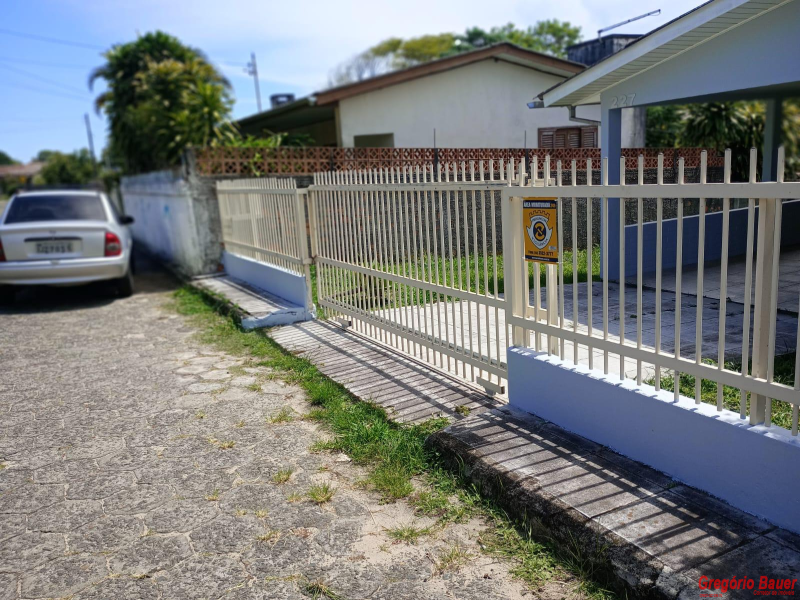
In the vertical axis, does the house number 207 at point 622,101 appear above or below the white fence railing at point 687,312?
above

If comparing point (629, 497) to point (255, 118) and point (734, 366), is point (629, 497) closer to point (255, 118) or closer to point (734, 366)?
point (734, 366)

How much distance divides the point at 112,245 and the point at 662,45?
7682 millimetres

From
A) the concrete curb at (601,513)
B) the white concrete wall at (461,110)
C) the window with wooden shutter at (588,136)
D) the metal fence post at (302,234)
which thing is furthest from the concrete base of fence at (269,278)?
the window with wooden shutter at (588,136)

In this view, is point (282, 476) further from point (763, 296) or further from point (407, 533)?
point (763, 296)

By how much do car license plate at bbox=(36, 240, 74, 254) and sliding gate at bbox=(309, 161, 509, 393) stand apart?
13.0 ft

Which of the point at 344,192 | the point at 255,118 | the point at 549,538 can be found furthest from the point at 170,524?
the point at 255,118

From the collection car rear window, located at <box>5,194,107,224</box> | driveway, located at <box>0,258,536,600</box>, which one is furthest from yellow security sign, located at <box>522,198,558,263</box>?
car rear window, located at <box>5,194,107,224</box>

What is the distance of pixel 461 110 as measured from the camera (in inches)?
596

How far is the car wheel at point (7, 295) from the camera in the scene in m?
9.20

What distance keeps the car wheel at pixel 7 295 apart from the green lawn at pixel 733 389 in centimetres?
881

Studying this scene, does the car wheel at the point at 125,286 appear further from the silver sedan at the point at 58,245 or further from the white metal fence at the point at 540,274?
the white metal fence at the point at 540,274

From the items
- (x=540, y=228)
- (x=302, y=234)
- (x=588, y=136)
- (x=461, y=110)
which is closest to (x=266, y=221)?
(x=302, y=234)

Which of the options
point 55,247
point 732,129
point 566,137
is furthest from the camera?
point 732,129

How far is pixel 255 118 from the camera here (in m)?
17.5
